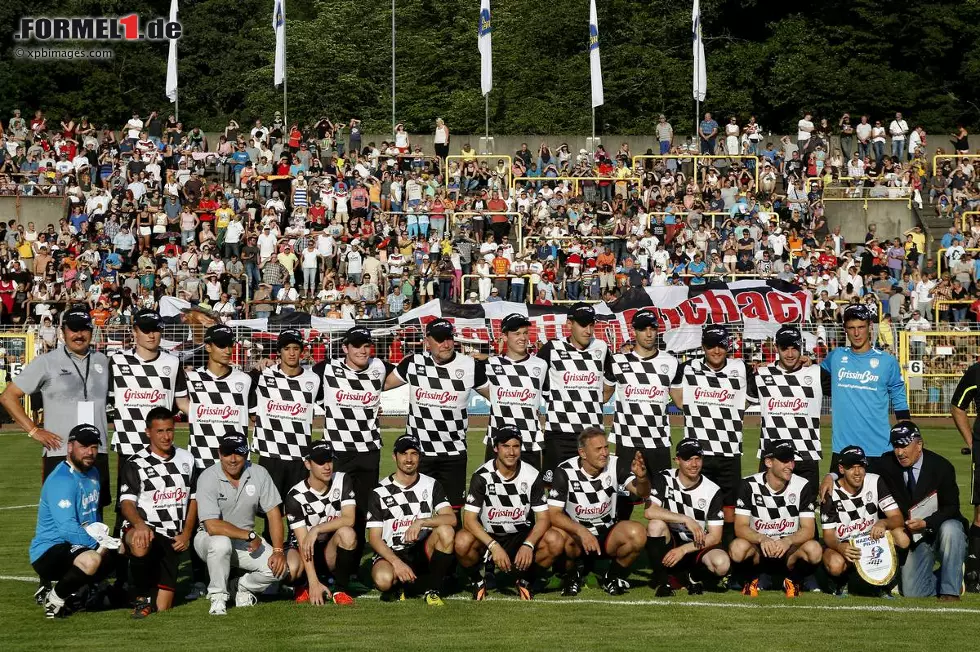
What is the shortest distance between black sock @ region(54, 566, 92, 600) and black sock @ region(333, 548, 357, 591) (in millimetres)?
1894

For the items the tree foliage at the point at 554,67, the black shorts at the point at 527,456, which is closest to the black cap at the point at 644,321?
the black shorts at the point at 527,456

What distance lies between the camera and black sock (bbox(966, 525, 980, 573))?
11.1m

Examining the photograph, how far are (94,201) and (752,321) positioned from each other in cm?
1625

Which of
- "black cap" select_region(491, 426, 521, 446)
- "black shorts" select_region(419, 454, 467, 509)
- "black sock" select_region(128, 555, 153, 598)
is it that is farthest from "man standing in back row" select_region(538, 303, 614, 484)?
"black sock" select_region(128, 555, 153, 598)

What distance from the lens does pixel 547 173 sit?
120ft

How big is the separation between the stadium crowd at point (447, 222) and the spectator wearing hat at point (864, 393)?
14.8m

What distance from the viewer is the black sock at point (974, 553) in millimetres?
11117

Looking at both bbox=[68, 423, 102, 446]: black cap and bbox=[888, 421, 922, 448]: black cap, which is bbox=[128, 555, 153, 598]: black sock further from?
bbox=[888, 421, 922, 448]: black cap

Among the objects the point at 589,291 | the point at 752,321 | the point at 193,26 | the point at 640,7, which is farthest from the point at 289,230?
the point at 193,26

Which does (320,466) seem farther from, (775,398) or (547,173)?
(547,173)

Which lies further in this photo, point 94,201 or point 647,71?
point 647,71

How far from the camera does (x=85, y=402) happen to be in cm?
1137

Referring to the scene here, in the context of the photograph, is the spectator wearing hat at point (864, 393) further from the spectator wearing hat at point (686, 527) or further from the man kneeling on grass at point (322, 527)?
the man kneeling on grass at point (322, 527)

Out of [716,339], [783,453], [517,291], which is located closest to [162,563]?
[783,453]
